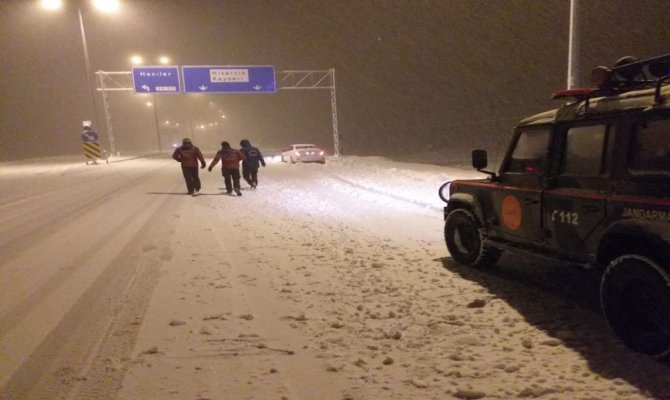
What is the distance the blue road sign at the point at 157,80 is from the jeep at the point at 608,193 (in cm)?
3550

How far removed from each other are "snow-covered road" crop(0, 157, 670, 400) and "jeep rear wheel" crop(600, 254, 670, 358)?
155mm

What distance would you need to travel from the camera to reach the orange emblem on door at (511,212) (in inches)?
197

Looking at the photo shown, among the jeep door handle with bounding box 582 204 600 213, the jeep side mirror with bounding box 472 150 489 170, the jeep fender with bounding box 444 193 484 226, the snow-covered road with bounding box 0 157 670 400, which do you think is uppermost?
the jeep side mirror with bounding box 472 150 489 170

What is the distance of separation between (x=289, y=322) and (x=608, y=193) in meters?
3.04

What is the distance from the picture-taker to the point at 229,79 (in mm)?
36750

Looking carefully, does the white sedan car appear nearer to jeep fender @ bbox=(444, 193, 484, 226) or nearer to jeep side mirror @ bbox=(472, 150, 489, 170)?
jeep fender @ bbox=(444, 193, 484, 226)

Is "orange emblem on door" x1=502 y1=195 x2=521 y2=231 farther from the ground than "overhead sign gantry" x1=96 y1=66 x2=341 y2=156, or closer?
closer

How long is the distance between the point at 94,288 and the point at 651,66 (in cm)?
629

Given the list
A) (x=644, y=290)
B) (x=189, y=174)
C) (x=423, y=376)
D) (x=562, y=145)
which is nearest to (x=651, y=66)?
(x=562, y=145)

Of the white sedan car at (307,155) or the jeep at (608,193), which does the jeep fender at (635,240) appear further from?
the white sedan car at (307,155)

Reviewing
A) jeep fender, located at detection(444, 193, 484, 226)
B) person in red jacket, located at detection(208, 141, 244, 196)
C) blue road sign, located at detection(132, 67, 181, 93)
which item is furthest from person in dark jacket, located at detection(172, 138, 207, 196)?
blue road sign, located at detection(132, 67, 181, 93)

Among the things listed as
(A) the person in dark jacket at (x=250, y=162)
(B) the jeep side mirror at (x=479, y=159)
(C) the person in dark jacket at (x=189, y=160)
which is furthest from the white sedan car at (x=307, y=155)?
(B) the jeep side mirror at (x=479, y=159)

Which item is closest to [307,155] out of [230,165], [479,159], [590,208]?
[230,165]

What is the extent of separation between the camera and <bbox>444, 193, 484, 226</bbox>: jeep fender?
573cm
